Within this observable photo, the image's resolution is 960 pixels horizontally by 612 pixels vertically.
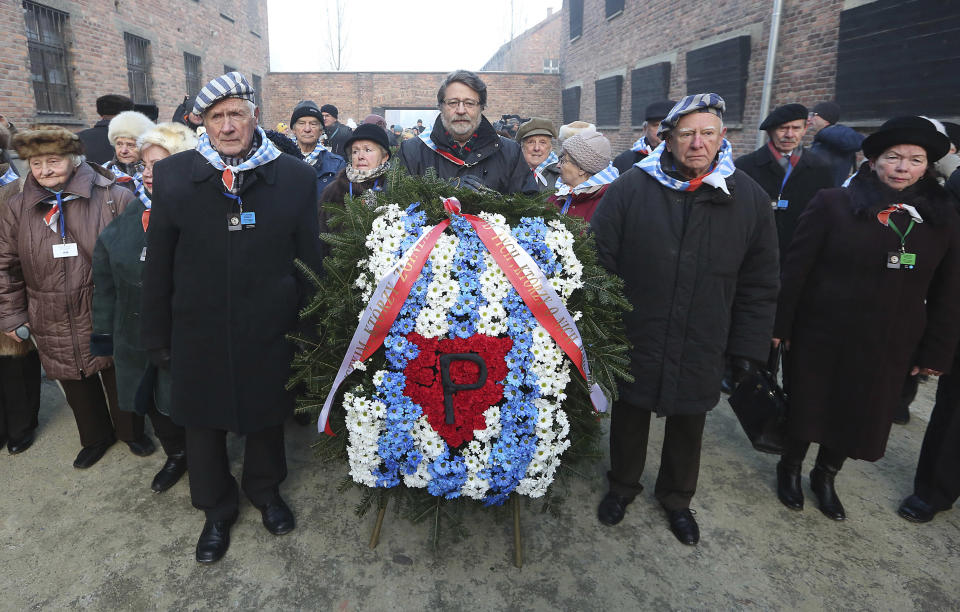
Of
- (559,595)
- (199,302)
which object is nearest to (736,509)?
(559,595)

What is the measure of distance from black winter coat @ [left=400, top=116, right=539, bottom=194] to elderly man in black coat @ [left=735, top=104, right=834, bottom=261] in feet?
7.50

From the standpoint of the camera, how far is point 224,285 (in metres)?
2.63

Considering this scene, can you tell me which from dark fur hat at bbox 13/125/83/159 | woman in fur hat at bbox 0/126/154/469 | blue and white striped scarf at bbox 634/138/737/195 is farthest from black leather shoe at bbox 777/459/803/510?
dark fur hat at bbox 13/125/83/159

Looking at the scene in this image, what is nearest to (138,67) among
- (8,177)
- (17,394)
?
(8,177)

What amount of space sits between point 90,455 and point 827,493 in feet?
15.1

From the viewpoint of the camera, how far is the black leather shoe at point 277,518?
3.02 meters

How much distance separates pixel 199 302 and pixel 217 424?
61cm

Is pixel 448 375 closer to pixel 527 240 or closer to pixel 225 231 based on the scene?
pixel 527 240

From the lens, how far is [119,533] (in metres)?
3.01

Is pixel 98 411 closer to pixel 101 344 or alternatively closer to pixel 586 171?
pixel 101 344

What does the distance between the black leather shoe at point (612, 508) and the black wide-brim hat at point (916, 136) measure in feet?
7.55

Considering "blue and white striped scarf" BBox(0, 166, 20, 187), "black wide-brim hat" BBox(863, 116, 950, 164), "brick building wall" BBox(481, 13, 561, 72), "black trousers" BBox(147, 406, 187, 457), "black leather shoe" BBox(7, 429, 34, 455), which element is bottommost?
"black leather shoe" BBox(7, 429, 34, 455)

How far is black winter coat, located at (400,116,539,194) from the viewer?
355 centimetres

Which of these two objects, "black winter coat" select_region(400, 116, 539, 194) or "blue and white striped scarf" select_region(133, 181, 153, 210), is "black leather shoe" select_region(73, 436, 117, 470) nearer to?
"blue and white striped scarf" select_region(133, 181, 153, 210)
